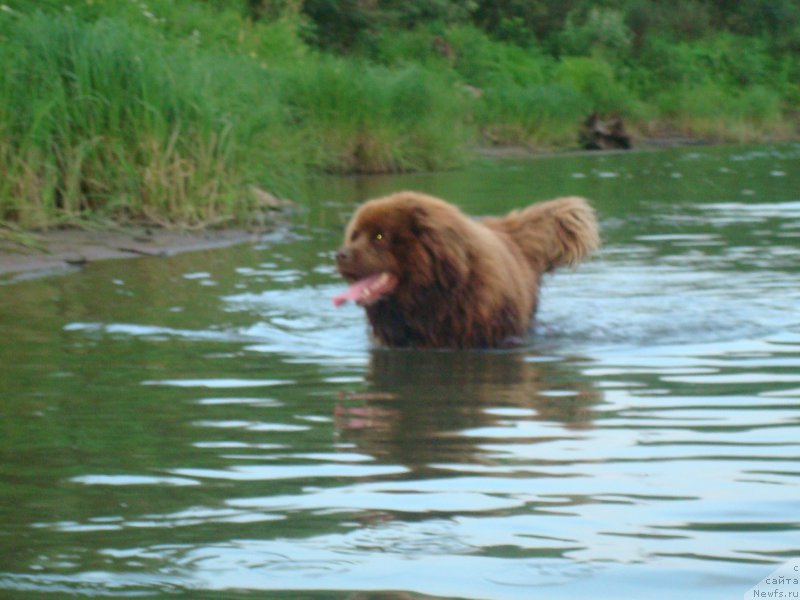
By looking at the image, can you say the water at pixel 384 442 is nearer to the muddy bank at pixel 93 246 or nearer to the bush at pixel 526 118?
the muddy bank at pixel 93 246

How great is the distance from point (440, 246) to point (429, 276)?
6.2 inches

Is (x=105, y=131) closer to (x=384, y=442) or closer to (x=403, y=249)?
(x=403, y=249)

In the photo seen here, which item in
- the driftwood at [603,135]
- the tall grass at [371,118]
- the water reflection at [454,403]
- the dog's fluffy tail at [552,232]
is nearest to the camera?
the water reflection at [454,403]

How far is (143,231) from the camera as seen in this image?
504 inches

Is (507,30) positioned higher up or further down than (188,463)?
higher up

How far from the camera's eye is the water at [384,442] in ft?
12.5

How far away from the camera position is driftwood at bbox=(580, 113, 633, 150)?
1324 inches

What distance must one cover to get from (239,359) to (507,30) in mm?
40099

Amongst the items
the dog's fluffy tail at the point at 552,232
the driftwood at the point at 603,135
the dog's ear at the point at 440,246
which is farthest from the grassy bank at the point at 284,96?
the dog's ear at the point at 440,246

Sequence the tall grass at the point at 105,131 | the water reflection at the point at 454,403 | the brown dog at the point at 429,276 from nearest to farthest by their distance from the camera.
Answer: the water reflection at the point at 454,403, the brown dog at the point at 429,276, the tall grass at the point at 105,131

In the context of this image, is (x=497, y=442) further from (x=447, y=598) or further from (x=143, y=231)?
(x=143, y=231)

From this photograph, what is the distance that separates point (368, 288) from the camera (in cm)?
769

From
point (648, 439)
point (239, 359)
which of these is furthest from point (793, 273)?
point (648, 439)

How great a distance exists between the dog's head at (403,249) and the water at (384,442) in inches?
14.0
